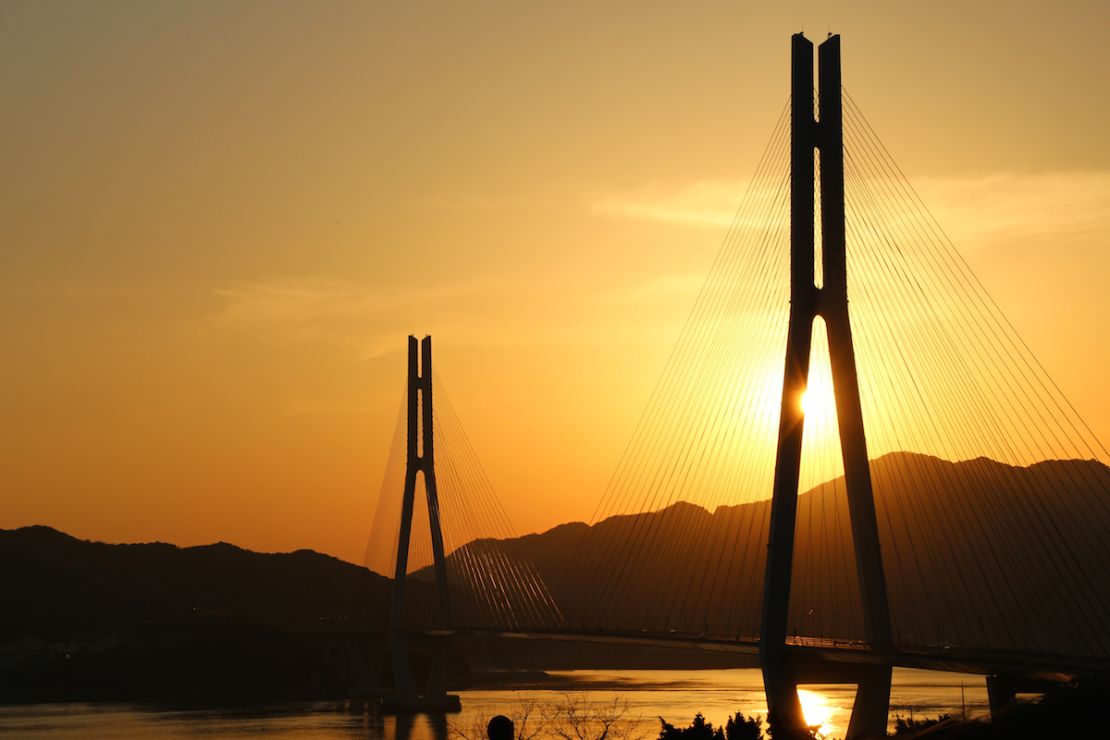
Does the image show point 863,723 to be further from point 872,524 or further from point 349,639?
point 349,639

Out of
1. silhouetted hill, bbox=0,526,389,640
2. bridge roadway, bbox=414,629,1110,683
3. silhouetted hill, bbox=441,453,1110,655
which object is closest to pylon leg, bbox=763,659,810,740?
bridge roadway, bbox=414,629,1110,683

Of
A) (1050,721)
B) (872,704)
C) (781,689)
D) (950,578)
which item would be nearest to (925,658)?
(872,704)

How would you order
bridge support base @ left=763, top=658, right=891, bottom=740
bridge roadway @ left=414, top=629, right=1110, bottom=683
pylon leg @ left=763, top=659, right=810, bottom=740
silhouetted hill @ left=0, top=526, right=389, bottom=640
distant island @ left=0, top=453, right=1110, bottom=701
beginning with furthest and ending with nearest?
1. silhouetted hill @ left=0, top=526, right=389, bottom=640
2. distant island @ left=0, top=453, right=1110, bottom=701
3. pylon leg @ left=763, top=659, right=810, bottom=740
4. bridge support base @ left=763, top=658, right=891, bottom=740
5. bridge roadway @ left=414, top=629, right=1110, bottom=683

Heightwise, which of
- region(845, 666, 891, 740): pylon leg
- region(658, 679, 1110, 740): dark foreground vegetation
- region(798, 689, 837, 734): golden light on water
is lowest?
region(658, 679, 1110, 740): dark foreground vegetation

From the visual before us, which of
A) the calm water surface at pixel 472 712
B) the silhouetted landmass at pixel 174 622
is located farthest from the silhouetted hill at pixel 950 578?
the silhouetted landmass at pixel 174 622

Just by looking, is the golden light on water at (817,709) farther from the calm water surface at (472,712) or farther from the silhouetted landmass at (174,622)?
the silhouetted landmass at (174,622)

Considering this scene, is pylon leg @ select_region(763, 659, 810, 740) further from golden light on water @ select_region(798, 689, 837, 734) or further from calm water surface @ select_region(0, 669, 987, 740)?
golden light on water @ select_region(798, 689, 837, 734)

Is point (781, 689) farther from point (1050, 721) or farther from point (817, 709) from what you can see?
point (817, 709)
